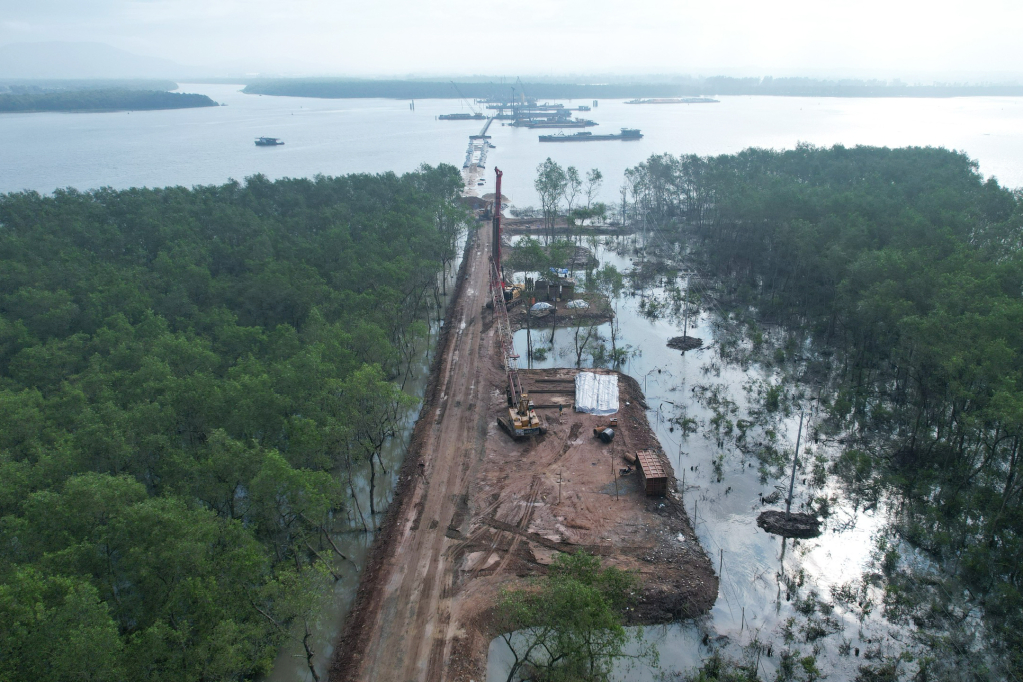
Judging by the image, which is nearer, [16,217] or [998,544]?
[998,544]

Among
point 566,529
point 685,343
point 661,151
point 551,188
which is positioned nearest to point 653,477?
point 566,529

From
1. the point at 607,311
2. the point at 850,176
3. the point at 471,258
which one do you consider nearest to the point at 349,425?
the point at 607,311

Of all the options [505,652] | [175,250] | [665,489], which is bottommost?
[505,652]

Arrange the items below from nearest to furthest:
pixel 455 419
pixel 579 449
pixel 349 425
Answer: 1. pixel 349 425
2. pixel 579 449
3. pixel 455 419

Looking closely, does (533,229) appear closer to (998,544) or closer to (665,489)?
(665,489)

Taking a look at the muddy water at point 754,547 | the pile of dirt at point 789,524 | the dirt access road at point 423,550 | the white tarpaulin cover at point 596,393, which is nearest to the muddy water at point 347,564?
the dirt access road at point 423,550

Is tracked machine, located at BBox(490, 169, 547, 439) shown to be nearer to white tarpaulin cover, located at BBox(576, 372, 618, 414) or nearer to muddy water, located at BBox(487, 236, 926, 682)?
white tarpaulin cover, located at BBox(576, 372, 618, 414)

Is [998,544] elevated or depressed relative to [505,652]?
elevated

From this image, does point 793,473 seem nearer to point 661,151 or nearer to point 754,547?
point 754,547
